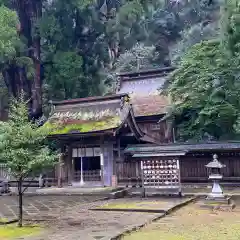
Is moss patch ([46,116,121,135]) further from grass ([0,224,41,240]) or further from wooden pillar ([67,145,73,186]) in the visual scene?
grass ([0,224,41,240])

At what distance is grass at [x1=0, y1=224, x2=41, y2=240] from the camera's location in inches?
373

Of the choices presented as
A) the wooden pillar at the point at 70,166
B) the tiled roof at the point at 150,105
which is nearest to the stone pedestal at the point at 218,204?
the wooden pillar at the point at 70,166

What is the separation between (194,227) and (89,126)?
470 inches

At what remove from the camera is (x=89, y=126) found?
21250 millimetres

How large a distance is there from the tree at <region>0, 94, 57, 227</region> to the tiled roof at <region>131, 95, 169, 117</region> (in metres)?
19.0

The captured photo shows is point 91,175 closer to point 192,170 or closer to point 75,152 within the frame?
point 75,152

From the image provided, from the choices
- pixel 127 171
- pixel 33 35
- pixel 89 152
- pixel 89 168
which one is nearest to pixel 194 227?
pixel 127 171

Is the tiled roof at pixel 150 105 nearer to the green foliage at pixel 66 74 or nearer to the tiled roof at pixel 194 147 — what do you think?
the green foliage at pixel 66 74

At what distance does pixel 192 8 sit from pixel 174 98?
38.6 meters

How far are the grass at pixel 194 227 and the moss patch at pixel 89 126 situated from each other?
8.51 metres

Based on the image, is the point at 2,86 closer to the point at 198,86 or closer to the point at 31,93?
the point at 31,93

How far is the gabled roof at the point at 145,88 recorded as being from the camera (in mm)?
30875

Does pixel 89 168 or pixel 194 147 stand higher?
pixel 194 147

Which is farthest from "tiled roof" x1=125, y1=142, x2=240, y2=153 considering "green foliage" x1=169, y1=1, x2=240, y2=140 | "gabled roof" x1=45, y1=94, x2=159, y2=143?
"green foliage" x1=169, y1=1, x2=240, y2=140
